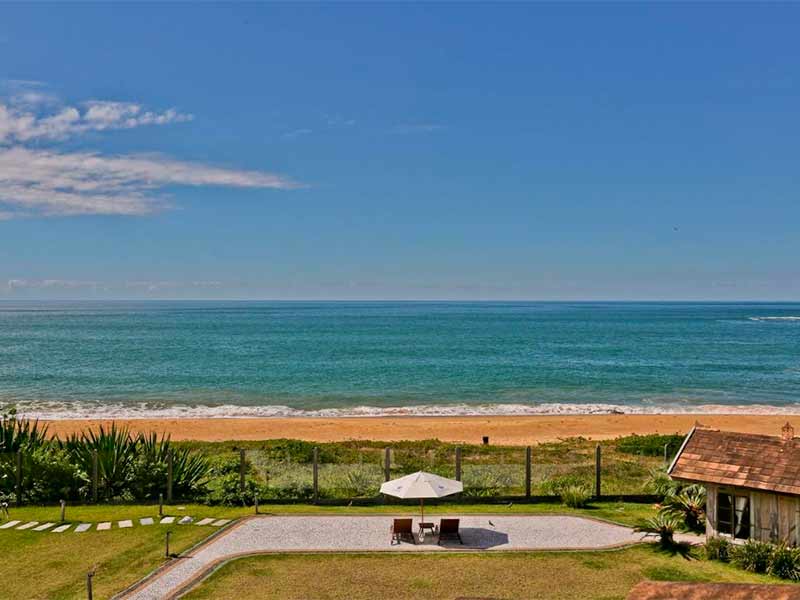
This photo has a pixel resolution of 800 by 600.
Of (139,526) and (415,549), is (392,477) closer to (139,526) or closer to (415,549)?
(415,549)

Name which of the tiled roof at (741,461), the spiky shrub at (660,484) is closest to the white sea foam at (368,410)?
the spiky shrub at (660,484)

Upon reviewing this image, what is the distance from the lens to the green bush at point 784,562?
13039mm

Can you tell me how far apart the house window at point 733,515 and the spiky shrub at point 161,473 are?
13963mm

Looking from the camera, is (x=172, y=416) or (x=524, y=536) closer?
(x=524, y=536)

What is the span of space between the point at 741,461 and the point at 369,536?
29.5 feet

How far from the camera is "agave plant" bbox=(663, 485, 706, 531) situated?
1590 cm

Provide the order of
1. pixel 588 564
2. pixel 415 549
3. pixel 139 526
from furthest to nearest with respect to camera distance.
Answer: pixel 139 526
pixel 415 549
pixel 588 564

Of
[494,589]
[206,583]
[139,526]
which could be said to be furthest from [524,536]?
[139,526]

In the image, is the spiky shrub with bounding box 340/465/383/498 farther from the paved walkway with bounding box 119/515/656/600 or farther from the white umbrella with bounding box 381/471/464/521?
the white umbrella with bounding box 381/471/464/521

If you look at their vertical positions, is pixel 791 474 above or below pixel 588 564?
above

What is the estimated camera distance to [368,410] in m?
44.2

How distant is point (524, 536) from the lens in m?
15.6

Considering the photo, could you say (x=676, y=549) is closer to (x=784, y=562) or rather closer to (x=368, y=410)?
(x=784, y=562)

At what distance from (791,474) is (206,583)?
1261 centimetres
